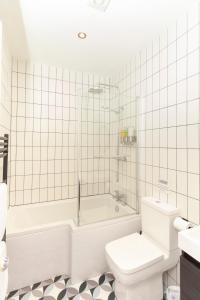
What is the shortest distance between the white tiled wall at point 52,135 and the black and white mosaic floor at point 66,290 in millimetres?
844

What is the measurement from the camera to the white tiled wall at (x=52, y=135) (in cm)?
211

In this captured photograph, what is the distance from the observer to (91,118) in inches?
85.2

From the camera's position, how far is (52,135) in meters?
2.29

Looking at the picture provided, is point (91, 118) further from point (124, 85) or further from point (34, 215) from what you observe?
point (34, 215)

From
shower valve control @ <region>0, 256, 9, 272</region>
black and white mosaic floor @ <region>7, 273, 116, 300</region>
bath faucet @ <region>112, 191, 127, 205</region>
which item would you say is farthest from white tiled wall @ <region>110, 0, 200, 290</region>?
shower valve control @ <region>0, 256, 9, 272</region>

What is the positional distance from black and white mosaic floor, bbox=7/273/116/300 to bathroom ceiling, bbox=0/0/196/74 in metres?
2.27

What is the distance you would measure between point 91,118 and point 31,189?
3.84 feet

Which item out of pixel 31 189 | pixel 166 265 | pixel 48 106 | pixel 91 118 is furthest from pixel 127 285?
pixel 48 106

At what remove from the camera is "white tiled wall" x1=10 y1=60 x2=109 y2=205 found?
211cm

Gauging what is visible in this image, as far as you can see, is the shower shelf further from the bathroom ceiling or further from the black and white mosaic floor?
the black and white mosaic floor

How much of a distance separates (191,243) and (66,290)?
1210 millimetres

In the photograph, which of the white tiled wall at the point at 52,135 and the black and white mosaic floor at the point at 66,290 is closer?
the black and white mosaic floor at the point at 66,290

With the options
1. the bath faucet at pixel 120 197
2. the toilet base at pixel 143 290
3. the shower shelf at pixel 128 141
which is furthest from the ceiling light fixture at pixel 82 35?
the toilet base at pixel 143 290

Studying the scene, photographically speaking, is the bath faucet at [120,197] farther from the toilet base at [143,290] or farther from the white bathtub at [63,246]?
the toilet base at [143,290]
